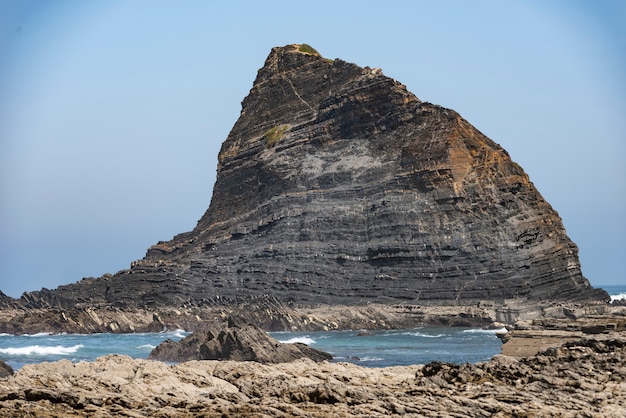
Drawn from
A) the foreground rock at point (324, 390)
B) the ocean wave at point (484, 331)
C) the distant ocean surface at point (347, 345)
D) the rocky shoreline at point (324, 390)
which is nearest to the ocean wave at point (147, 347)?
the distant ocean surface at point (347, 345)

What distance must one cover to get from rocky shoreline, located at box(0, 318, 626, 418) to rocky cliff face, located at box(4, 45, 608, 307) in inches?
2033

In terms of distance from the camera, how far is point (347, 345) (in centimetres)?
5741

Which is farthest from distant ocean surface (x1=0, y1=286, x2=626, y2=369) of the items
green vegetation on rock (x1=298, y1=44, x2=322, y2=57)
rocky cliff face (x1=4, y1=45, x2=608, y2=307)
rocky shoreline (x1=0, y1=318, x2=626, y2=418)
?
green vegetation on rock (x1=298, y1=44, x2=322, y2=57)

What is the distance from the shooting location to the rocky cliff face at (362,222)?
78.8 m

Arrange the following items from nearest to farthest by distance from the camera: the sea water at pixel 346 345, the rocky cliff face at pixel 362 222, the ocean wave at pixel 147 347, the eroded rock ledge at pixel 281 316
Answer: the sea water at pixel 346 345
the ocean wave at pixel 147 347
the eroded rock ledge at pixel 281 316
the rocky cliff face at pixel 362 222

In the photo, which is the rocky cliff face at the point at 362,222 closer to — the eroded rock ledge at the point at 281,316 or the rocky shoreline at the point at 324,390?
the eroded rock ledge at the point at 281,316

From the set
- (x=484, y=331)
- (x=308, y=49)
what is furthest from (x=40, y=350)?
(x=308, y=49)

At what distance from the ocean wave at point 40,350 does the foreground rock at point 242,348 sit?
618 inches

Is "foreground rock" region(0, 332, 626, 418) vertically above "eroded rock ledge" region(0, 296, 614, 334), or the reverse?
"eroded rock ledge" region(0, 296, 614, 334)

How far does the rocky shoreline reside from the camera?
1780cm

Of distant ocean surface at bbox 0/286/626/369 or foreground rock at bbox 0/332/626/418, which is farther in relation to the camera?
distant ocean surface at bbox 0/286/626/369

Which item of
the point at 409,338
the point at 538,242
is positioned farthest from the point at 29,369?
the point at 538,242

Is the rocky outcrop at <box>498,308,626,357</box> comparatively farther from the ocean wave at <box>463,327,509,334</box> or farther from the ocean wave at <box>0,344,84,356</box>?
the ocean wave at <box>0,344,84,356</box>

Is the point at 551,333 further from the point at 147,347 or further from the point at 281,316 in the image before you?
the point at 281,316
